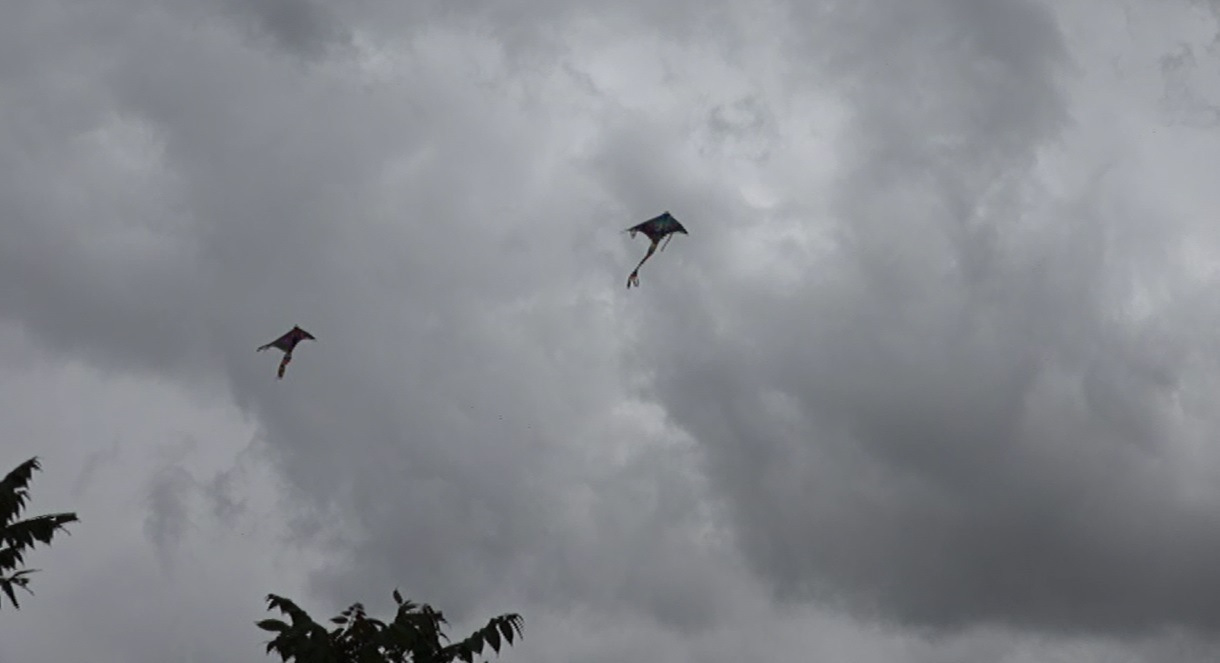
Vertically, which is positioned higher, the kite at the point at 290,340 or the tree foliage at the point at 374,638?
the kite at the point at 290,340

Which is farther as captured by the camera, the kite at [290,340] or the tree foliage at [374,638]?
the kite at [290,340]

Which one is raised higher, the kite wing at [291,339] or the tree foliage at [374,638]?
the kite wing at [291,339]

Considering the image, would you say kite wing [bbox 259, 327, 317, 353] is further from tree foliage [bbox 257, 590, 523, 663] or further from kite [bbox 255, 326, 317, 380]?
tree foliage [bbox 257, 590, 523, 663]

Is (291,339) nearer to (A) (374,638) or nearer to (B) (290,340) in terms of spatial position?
(B) (290,340)

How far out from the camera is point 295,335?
8138 cm

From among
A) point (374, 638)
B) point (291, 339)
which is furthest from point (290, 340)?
point (374, 638)

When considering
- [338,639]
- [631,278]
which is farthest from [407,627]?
[631,278]

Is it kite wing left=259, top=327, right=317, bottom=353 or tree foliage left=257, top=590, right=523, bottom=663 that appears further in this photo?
kite wing left=259, top=327, right=317, bottom=353

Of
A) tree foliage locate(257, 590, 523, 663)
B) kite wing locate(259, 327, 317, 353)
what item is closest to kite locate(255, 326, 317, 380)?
kite wing locate(259, 327, 317, 353)

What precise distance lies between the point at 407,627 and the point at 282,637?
2.67 m

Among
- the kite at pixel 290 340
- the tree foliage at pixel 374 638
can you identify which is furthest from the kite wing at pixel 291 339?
the tree foliage at pixel 374 638

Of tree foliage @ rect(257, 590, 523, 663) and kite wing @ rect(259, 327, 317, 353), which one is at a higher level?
kite wing @ rect(259, 327, 317, 353)

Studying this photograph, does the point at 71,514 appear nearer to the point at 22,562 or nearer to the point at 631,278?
the point at 22,562

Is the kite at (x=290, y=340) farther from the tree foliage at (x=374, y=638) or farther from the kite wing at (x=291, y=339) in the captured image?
the tree foliage at (x=374, y=638)
